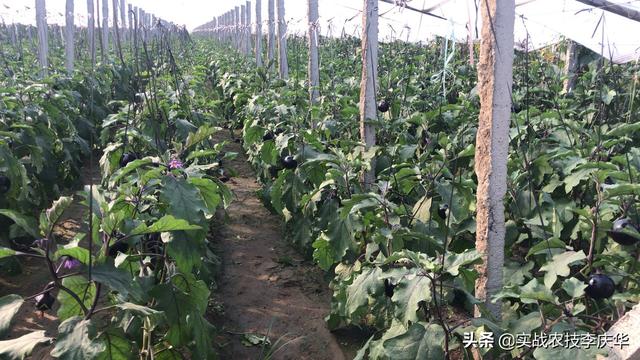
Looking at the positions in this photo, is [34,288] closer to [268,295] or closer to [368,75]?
[268,295]

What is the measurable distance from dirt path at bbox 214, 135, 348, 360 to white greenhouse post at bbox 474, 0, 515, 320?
1135mm

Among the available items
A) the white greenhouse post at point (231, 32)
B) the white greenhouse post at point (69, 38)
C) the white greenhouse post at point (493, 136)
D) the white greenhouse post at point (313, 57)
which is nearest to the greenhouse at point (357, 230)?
the white greenhouse post at point (493, 136)

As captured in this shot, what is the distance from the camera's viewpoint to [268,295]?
12.2ft

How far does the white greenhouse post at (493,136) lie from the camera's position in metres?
1.93

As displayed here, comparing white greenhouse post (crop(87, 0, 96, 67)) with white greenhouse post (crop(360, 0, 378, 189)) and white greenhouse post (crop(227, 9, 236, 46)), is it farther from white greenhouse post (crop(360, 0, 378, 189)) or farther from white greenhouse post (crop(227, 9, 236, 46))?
white greenhouse post (crop(227, 9, 236, 46))

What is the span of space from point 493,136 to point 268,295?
7.29 feet

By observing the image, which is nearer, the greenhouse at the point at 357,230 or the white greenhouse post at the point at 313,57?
the greenhouse at the point at 357,230

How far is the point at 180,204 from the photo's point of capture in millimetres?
2156

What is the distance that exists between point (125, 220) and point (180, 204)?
8.5 inches

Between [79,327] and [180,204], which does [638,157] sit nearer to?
[180,204]

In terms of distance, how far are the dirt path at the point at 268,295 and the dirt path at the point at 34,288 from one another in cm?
98

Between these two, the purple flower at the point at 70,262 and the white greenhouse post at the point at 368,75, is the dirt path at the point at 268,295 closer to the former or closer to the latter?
the white greenhouse post at the point at 368,75

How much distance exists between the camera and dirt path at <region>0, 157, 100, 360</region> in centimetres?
309

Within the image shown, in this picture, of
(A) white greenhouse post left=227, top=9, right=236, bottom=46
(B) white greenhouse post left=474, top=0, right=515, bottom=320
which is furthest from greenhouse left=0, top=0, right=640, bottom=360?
(A) white greenhouse post left=227, top=9, right=236, bottom=46
